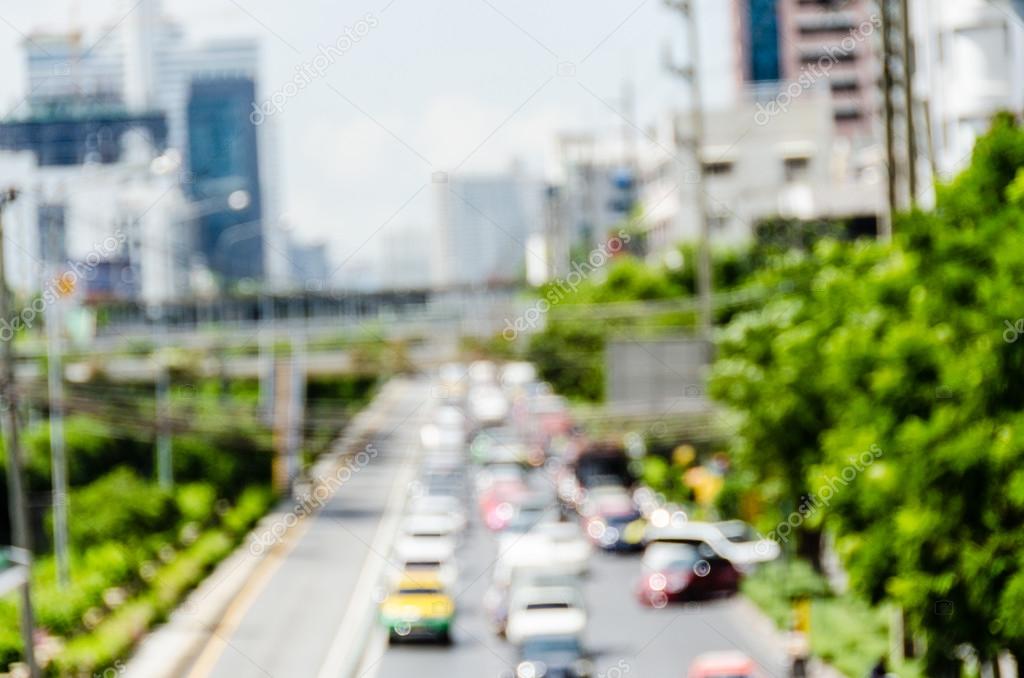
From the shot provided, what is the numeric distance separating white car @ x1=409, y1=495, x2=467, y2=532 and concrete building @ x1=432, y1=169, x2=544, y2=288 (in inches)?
2101

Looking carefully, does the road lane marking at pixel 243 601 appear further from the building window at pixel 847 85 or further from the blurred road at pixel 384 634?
the building window at pixel 847 85

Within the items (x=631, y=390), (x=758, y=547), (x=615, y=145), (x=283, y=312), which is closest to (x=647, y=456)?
(x=631, y=390)

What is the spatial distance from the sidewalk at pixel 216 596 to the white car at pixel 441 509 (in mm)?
2929

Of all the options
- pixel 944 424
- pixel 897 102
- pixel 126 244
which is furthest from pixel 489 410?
pixel 944 424

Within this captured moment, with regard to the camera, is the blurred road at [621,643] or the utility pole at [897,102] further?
the blurred road at [621,643]

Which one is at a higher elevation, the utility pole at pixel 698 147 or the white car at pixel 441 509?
the utility pole at pixel 698 147

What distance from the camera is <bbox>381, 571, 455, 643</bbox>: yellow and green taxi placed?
22469mm

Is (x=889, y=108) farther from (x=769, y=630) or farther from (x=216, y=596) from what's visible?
(x=216, y=596)

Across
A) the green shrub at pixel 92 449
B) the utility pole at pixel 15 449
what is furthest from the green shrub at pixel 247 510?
the utility pole at pixel 15 449

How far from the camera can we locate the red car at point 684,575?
2517 centimetres

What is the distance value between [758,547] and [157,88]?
6516 inches

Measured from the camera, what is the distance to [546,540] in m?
28.8

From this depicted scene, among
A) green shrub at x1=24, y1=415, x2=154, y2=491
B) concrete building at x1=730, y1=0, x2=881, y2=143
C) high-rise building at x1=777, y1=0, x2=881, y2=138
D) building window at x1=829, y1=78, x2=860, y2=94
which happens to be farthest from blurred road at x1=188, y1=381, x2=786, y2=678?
building window at x1=829, y1=78, x2=860, y2=94

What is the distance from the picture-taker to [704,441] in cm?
3681
